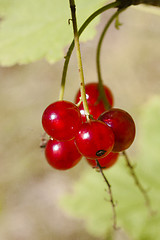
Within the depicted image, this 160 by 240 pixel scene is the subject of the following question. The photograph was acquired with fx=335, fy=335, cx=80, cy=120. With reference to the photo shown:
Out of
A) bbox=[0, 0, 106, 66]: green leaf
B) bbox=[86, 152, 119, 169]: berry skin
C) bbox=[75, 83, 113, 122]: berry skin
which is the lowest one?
bbox=[86, 152, 119, 169]: berry skin

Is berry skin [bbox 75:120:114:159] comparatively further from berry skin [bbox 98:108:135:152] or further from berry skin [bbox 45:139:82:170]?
berry skin [bbox 45:139:82:170]

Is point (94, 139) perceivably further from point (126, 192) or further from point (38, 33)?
point (126, 192)

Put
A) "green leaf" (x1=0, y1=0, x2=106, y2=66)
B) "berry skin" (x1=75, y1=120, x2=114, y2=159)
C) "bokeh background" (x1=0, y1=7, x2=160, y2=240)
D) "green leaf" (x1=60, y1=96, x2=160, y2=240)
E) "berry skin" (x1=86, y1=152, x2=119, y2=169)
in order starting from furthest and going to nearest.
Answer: "bokeh background" (x1=0, y1=7, x2=160, y2=240) < "green leaf" (x1=60, y1=96, x2=160, y2=240) < "green leaf" (x1=0, y1=0, x2=106, y2=66) < "berry skin" (x1=86, y1=152, x2=119, y2=169) < "berry skin" (x1=75, y1=120, x2=114, y2=159)

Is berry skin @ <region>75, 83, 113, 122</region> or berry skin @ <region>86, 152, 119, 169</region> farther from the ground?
berry skin @ <region>75, 83, 113, 122</region>

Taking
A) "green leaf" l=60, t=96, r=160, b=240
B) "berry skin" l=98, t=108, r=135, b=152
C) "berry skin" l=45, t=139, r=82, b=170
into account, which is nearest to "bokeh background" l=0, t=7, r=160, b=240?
"green leaf" l=60, t=96, r=160, b=240

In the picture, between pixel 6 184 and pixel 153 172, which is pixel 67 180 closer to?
pixel 6 184

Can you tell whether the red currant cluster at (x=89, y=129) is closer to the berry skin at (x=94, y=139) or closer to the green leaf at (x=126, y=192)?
the berry skin at (x=94, y=139)

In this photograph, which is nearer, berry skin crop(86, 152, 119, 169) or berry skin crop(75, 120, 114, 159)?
berry skin crop(75, 120, 114, 159)

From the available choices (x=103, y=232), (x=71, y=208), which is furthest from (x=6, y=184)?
(x=103, y=232)

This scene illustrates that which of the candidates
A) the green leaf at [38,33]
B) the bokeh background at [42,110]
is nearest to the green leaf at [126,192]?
the bokeh background at [42,110]
